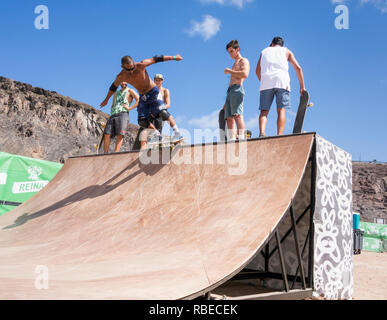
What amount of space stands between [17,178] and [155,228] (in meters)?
6.45

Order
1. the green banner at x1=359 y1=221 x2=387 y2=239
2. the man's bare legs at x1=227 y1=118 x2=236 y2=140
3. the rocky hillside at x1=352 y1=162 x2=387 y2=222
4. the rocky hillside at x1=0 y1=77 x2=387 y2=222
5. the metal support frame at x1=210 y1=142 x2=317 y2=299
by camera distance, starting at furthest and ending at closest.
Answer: the rocky hillside at x1=352 y1=162 x2=387 y2=222 → the rocky hillside at x1=0 y1=77 x2=387 y2=222 → the green banner at x1=359 y1=221 x2=387 y2=239 → the man's bare legs at x1=227 y1=118 x2=236 y2=140 → the metal support frame at x1=210 y1=142 x2=317 y2=299

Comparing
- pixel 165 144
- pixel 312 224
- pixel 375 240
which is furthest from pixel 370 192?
pixel 312 224

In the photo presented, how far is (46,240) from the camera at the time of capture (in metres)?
4.05

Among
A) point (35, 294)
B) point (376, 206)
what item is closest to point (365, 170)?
point (376, 206)

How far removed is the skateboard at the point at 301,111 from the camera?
15.3 feet

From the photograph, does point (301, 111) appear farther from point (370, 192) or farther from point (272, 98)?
point (370, 192)

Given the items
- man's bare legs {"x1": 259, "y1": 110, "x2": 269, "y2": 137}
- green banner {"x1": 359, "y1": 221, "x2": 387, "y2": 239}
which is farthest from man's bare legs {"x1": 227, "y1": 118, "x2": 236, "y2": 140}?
green banner {"x1": 359, "y1": 221, "x2": 387, "y2": 239}

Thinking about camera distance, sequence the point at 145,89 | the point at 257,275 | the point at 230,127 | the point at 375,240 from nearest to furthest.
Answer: the point at 257,275, the point at 230,127, the point at 145,89, the point at 375,240

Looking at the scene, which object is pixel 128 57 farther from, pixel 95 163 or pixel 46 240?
pixel 46 240

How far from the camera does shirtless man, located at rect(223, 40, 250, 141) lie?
16.6ft

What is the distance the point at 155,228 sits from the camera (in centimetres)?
364

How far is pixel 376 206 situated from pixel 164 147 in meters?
42.9

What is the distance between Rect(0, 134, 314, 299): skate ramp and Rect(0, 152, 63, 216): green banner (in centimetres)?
283

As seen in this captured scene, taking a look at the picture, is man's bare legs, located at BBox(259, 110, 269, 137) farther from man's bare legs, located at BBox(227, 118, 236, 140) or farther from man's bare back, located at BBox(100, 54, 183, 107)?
man's bare back, located at BBox(100, 54, 183, 107)
